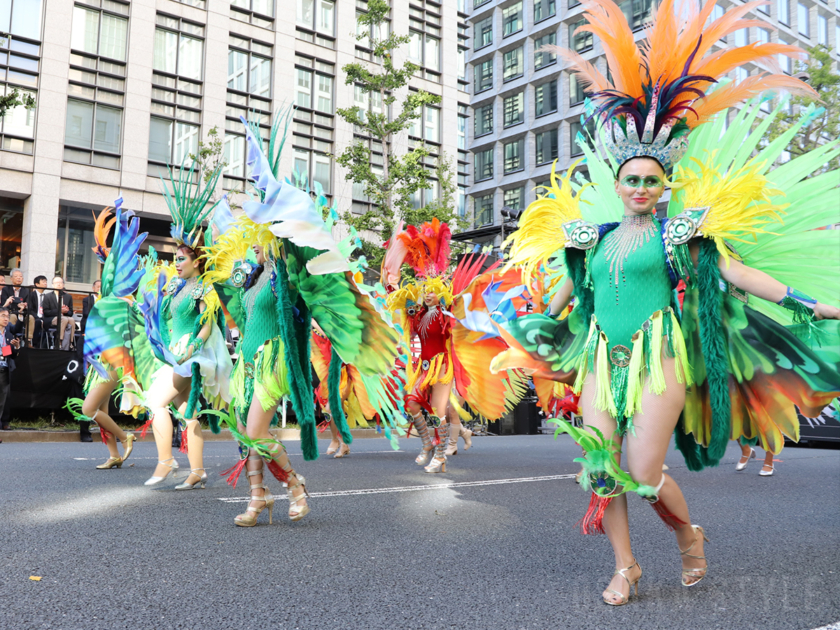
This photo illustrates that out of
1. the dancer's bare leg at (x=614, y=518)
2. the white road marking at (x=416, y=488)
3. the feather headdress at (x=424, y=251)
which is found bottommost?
the white road marking at (x=416, y=488)

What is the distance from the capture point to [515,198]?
4531cm

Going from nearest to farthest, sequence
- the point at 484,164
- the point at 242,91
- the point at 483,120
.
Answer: the point at 242,91
the point at 484,164
the point at 483,120

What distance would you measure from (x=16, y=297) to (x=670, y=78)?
37.9ft

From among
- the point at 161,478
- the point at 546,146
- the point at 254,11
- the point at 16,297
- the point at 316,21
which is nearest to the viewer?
the point at 161,478

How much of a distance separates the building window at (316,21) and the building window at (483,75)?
72.8 feet

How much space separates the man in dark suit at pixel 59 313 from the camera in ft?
39.9

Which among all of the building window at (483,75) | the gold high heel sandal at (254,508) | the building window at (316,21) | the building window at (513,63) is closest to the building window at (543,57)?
the building window at (513,63)

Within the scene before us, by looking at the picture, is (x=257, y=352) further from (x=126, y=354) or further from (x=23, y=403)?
(x=23, y=403)

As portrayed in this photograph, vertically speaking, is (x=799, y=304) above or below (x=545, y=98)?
below

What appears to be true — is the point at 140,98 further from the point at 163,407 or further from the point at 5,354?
the point at 163,407

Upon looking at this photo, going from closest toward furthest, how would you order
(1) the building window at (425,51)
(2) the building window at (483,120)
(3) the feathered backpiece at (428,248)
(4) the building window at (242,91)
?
(3) the feathered backpiece at (428,248), (4) the building window at (242,91), (1) the building window at (425,51), (2) the building window at (483,120)

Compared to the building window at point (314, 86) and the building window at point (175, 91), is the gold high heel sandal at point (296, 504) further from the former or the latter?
the building window at point (314, 86)

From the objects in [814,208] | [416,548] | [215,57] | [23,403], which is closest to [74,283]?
[215,57]

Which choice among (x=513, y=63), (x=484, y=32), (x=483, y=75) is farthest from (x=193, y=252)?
(x=484, y=32)
